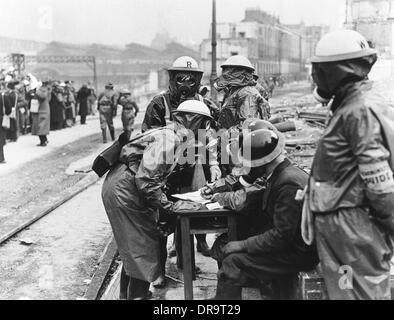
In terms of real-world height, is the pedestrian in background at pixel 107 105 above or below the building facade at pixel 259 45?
below

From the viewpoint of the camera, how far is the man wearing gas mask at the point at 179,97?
6586mm

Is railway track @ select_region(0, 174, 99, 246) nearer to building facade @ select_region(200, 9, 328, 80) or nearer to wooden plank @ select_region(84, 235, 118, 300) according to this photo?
wooden plank @ select_region(84, 235, 118, 300)

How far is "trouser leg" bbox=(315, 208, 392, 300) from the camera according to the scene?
352cm

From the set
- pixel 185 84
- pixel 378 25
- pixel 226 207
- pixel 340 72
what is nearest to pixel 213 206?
pixel 226 207

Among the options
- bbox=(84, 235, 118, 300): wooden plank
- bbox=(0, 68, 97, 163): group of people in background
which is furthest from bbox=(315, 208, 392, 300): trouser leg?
bbox=(0, 68, 97, 163): group of people in background

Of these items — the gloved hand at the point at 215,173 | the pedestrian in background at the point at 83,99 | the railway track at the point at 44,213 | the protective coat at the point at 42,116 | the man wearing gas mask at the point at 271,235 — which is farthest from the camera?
the pedestrian in background at the point at 83,99

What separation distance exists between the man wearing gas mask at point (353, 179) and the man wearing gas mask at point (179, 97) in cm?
288

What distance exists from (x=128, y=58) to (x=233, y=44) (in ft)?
61.8

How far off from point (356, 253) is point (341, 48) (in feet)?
4.12

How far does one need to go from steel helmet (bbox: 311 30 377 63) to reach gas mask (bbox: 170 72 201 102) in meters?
3.02

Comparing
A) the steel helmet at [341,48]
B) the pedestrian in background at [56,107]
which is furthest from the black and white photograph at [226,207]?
the pedestrian in background at [56,107]

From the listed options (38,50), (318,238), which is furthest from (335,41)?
(38,50)

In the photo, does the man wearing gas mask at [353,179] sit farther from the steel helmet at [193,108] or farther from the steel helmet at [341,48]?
the steel helmet at [193,108]

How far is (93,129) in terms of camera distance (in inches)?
858
